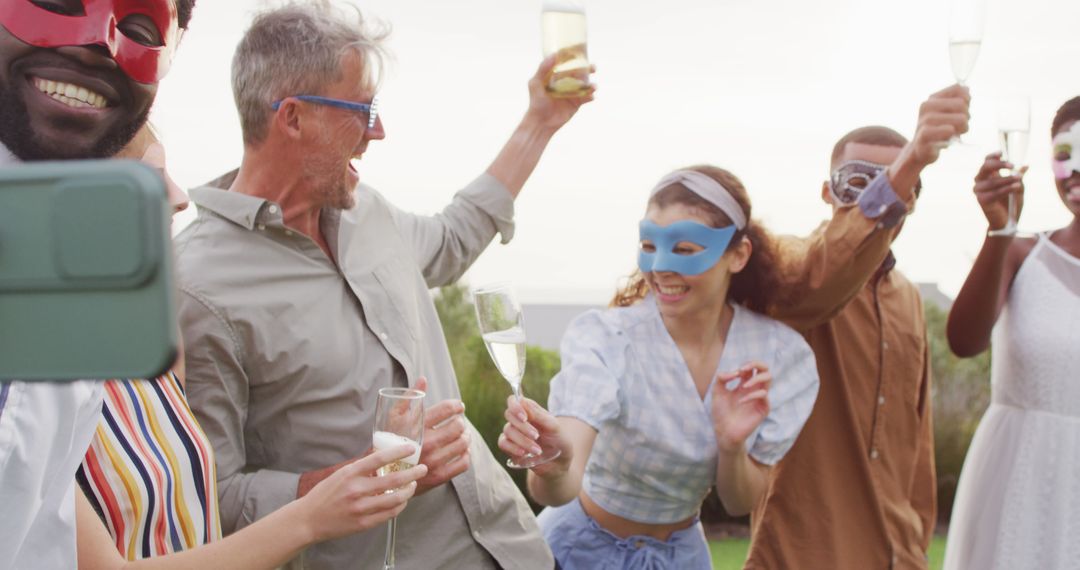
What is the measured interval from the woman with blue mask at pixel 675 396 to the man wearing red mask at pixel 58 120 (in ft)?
5.60

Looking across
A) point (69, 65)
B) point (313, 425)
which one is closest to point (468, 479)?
point (313, 425)

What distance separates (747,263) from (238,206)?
183 centimetres

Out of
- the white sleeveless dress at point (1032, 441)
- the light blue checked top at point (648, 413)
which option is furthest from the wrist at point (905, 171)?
the white sleeveless dress at point (1032, 441)

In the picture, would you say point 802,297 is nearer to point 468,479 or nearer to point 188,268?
point 468,479

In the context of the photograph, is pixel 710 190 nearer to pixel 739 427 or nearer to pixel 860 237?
pixel 860 237

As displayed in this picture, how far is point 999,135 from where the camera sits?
379 cm

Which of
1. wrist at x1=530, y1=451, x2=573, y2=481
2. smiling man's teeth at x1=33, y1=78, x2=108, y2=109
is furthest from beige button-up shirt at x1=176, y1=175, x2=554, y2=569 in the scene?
smiling man's teeth at x1=33, y1=78, x2=108, y2=109

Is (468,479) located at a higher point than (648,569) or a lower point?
higher

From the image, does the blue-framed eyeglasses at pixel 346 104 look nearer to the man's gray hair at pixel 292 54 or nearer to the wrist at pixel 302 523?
the man's gray hair at pixel 292 54

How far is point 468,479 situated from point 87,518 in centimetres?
134

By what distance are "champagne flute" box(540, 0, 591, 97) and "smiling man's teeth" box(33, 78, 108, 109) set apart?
1671 millimetres

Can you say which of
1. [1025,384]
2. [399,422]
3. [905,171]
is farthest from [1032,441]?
[399,422]

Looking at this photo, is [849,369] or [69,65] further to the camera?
[849,369]

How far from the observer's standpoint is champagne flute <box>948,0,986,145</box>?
3467mm
